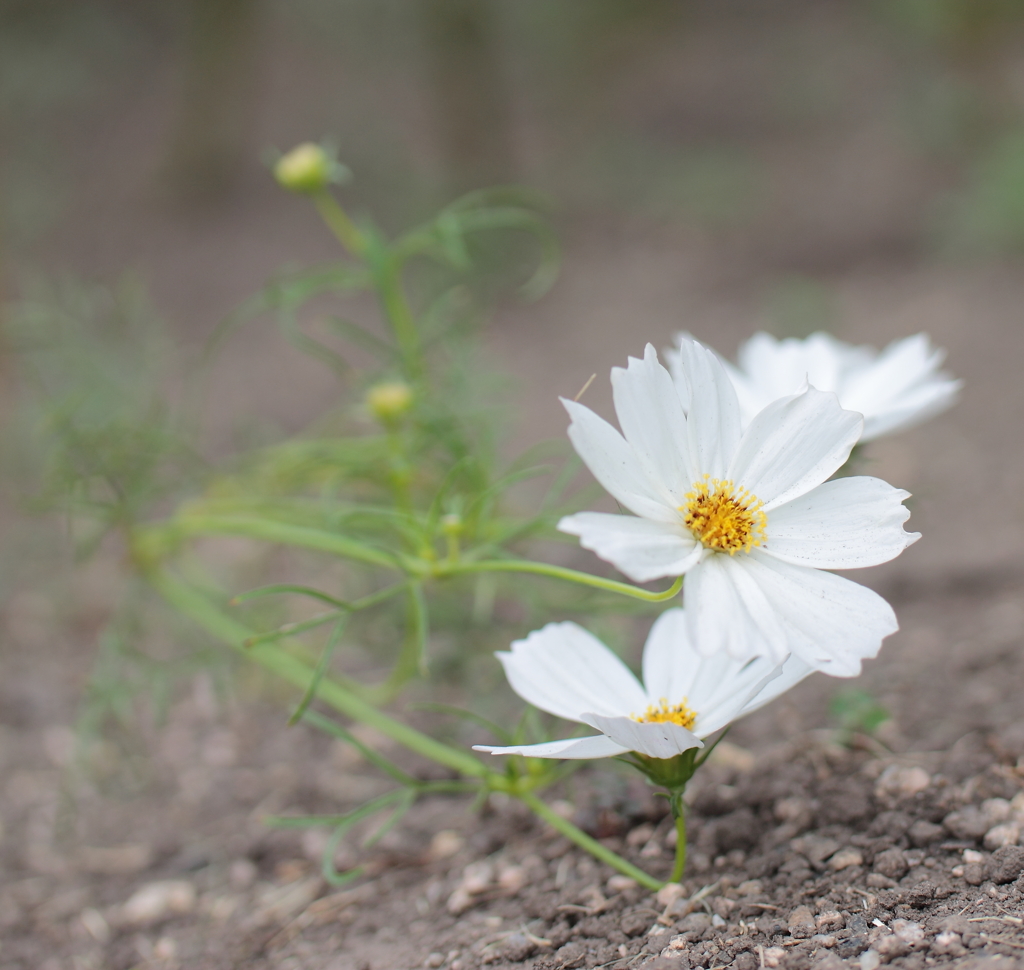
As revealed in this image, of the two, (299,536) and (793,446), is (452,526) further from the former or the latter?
(793,446)

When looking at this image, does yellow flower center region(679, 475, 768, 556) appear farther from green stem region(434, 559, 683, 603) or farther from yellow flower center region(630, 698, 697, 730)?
yellow flower center region(630, 698, 697, 730)

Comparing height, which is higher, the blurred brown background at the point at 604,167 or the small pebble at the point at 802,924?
the blurred brown background at the point at 604,167

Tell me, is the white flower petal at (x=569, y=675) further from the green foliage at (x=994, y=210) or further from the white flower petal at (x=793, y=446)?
the green foliage at (x=994, y=210)

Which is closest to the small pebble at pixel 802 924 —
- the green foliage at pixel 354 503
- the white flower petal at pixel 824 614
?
the green foliage at pixel 354 503

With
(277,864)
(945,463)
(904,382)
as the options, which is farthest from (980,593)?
(277,864)

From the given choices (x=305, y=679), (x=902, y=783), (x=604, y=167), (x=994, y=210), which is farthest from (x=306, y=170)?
(x=604, y=167)

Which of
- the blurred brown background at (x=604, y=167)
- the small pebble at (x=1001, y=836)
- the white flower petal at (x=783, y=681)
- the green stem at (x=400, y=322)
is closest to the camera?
the white flower petal at (x=783, y=681)

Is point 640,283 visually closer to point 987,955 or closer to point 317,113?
point 987,955
